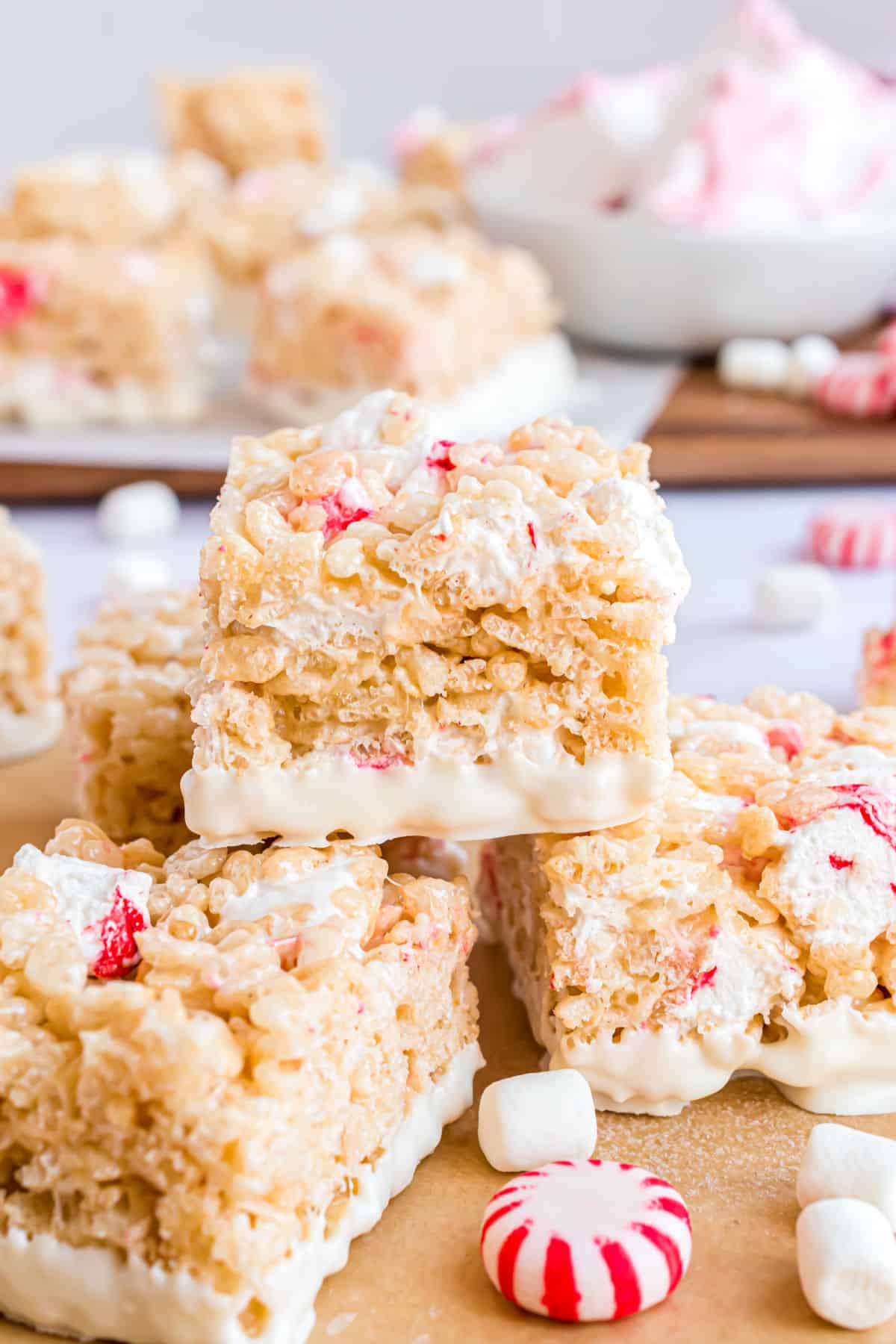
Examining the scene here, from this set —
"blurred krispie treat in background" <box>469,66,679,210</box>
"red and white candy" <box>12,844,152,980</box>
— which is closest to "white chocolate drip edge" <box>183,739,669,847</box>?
"red and white candy" <box>12,844,152,980</box>

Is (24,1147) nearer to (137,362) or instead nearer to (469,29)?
(137,362)

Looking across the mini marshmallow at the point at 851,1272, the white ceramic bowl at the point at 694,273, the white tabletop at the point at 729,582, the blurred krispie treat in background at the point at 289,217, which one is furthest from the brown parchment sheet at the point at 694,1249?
the blurred krispie treat in background at the point at 289,217

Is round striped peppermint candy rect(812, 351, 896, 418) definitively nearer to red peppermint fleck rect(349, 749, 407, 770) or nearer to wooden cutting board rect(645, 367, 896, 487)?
wooden cutting board rect(645, 367, 896, 487)

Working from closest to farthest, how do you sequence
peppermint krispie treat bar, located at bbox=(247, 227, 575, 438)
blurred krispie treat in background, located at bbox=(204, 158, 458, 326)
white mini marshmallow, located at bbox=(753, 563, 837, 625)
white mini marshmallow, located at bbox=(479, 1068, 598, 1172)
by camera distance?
white mini marshmallow, located at bbox=(479, 1068, 598, 1172) → white mini marshmallow, located at bbox=(753, 563, 837, 625) → peppermint krispie treat bar, located at bbox=(247, 227, 575, 438) → blurred krispie treat in background, located at bbox=(204, 158, 458, 326)

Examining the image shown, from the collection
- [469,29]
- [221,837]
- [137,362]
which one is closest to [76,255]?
[137,362]

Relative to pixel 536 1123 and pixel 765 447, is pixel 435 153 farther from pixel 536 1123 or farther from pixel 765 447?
pixel 536 1123

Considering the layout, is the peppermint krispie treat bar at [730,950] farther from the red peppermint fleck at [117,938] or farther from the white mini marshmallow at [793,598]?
the white mini marshmallow at [793,598]
